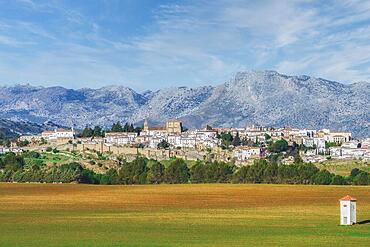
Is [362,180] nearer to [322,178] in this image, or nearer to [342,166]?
[322,178]

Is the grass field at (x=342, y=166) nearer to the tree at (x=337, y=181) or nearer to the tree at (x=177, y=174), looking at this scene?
the tree at (x=337, y=181)

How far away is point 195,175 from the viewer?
136 m

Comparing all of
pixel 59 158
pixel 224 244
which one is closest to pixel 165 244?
pixel 224 244

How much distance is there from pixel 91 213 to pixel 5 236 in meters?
19.0

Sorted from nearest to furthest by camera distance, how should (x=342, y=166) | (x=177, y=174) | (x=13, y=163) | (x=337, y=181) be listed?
(x=337, y=181)
(x=177, y=174)
(x=13, y=163)
(x=342, y=166)

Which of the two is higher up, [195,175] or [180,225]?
[195,175]

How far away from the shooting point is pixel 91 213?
5409 cm

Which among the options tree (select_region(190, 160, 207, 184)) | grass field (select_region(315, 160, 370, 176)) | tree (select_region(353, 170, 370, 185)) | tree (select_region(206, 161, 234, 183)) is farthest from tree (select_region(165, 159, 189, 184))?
grass field (select_region(315, 160, 370, 176))

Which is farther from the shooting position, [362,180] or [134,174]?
[134,174]

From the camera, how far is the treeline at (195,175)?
128 metres

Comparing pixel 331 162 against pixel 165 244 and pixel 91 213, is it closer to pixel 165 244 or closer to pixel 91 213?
pixel 91 213

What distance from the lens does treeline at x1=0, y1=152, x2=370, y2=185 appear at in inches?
5059

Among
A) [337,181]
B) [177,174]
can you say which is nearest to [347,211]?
[337,181]

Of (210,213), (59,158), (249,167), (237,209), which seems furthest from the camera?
(59,158)
